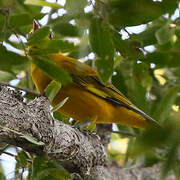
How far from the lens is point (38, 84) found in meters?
3.41

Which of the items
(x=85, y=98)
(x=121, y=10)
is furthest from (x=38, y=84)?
(x=121, y=10)

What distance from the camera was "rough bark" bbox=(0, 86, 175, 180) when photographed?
2236 mm

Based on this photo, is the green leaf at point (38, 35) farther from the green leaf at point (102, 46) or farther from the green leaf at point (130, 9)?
the green leaf at point (130, 9)

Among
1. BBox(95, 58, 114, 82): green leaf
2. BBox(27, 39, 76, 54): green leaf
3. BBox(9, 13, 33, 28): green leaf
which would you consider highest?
BBox(9, 13, 33, 28): green leaf

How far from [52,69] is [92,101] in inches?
75.7

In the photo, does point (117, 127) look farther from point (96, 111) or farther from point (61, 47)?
point (61, 47)

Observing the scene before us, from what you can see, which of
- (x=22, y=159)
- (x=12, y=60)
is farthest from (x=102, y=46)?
(x=22, y=159)

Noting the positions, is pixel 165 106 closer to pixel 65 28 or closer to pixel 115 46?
pixel 115 46

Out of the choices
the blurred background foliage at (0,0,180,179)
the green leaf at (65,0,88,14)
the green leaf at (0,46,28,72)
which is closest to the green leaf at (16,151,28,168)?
the blurred background foliage at (0,0,180,179)

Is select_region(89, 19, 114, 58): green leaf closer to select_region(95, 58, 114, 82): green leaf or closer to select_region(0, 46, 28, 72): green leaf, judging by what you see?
select_region(95, 58, 114, 82): green leaf

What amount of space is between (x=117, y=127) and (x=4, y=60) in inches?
115

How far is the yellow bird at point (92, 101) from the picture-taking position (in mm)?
3434

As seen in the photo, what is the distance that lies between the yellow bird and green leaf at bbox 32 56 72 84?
5.66 ft

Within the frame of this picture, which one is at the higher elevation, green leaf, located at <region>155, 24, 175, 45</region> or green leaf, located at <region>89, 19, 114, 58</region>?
green leaf, located at <region>155, 24, 175, 45</region>
